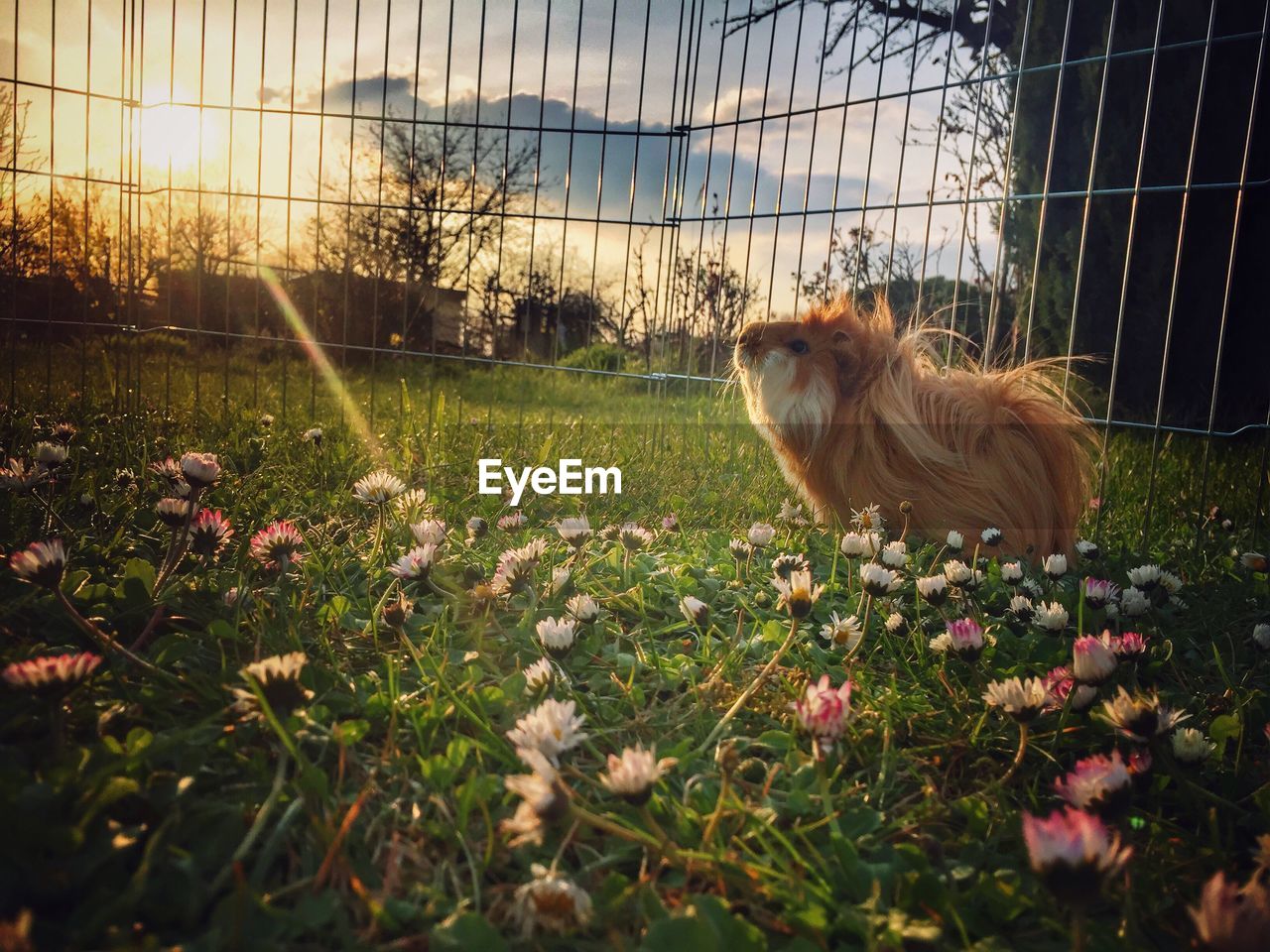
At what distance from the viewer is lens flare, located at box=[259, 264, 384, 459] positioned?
3.41 m

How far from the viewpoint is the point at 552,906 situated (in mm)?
629

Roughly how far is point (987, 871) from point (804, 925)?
9.8 inches

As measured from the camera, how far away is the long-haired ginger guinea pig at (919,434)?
2.00m

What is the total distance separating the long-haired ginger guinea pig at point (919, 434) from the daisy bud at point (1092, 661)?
1043 mm

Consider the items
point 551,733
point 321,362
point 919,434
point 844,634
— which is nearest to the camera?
point 551,733

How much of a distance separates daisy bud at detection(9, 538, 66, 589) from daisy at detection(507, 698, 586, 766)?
0.62 metres

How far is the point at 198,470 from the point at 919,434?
62.9 inches

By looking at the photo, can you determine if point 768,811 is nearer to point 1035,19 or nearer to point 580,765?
point 580,765

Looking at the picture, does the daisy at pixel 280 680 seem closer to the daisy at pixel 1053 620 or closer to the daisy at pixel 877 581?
the daisy at pixel 877 581

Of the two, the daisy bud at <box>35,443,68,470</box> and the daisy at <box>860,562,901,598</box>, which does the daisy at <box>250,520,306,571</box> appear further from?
the daisy at <box>860,562,901,598</box>

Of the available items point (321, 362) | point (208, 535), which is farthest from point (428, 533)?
point (321, 362)

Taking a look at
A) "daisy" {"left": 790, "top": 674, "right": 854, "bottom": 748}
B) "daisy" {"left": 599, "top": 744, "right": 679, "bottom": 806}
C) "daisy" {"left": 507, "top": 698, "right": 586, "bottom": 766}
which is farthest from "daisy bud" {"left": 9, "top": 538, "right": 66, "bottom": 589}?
"daisy" {"left": 790, "top": 674, "right": 854, "bottom": 748}

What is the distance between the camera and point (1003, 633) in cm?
143

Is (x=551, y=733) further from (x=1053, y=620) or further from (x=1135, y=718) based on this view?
(x=1053, y=620)
